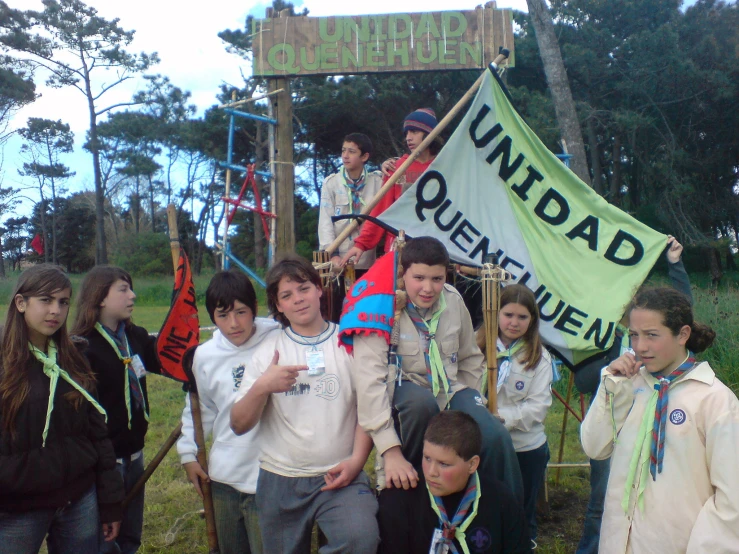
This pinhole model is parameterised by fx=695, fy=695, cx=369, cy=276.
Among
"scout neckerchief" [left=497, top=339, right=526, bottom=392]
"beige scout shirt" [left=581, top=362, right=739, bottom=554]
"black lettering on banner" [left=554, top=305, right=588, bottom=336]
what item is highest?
"black lettering on banner" [left=554, top=305, right=588, bottom=336]

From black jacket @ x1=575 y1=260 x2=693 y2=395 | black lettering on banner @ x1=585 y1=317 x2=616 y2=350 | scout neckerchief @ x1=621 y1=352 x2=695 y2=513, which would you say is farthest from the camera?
black jacket @ x1=575 y1=260 x2=693 y2=395

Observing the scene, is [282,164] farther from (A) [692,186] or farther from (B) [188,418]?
(A) [692,186]

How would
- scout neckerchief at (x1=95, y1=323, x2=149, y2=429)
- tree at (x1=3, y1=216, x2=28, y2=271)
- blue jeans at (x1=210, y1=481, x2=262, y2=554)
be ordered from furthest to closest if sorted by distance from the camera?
1. tree at (x1=3, y1=216, x2=28, y2=271)
2. scout neckerchief at (x1=95, y1=323, x2=149, y2=429)
3. blue jeans at (x1=210, y1=481, x2=262, y2=554)

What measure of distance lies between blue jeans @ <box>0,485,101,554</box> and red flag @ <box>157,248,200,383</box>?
0.89 m

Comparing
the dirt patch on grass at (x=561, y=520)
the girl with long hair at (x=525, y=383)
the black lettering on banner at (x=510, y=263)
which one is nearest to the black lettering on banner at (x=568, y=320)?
the girl with long hair at (x=525, y=383)

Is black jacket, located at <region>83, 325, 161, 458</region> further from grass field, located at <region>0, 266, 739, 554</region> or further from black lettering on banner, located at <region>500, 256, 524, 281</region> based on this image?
black lettering on banner, located at <region>500, 256, 524, 281</region>

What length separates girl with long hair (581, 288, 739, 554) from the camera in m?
2.64

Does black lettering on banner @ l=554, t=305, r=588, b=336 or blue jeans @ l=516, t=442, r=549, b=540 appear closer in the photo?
blue jeans @ l=516, t=442, r=549, b=540

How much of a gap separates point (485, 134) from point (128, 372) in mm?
2564

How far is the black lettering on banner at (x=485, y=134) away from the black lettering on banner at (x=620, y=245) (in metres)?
1.00

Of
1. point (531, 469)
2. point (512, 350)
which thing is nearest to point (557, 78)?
point (512, 350)

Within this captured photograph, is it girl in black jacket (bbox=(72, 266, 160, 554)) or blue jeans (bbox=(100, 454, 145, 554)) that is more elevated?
girl in black jacket (bbox=(72, 266, 160, 554))

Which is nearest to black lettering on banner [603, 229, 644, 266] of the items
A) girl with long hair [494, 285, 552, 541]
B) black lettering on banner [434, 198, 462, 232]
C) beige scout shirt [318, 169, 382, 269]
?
girl with long hair [494, 285, 552, 541]

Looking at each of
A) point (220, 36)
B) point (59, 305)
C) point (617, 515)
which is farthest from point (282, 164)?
point (220, 36)
